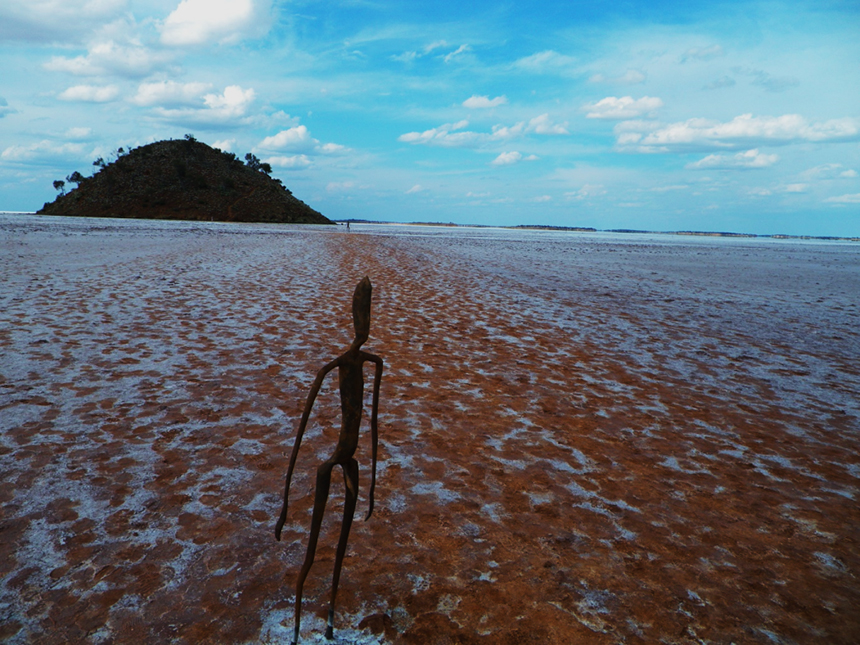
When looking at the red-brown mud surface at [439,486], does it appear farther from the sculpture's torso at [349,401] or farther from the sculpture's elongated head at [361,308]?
the sculpture's elongated head at [361,308]

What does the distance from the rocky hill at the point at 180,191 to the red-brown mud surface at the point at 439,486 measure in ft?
322

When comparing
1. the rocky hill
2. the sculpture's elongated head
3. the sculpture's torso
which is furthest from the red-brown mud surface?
the rocky hill

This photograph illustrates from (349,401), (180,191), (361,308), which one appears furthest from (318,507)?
(180,191)

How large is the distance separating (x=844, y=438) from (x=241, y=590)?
531cm

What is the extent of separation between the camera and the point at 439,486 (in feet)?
12.4

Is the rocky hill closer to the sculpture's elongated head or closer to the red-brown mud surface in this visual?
the red-brown mud surface

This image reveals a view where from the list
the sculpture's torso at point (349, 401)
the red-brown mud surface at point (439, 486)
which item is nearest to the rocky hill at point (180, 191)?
the red-brown mud surface at point (439, 486)

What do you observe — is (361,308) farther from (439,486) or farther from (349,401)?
(439,486)

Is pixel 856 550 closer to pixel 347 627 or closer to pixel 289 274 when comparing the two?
pixel 347 627

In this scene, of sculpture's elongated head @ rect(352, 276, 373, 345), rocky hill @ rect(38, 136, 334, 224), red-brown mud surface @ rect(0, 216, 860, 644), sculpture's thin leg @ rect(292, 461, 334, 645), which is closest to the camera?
sculpture's elongated head @ rect(352, 276, 373, 345)

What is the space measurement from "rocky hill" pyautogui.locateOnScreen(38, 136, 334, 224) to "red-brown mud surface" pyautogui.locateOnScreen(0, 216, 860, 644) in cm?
9805

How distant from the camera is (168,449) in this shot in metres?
4.15

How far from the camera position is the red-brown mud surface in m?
2.55

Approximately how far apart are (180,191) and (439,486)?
11316 cm
